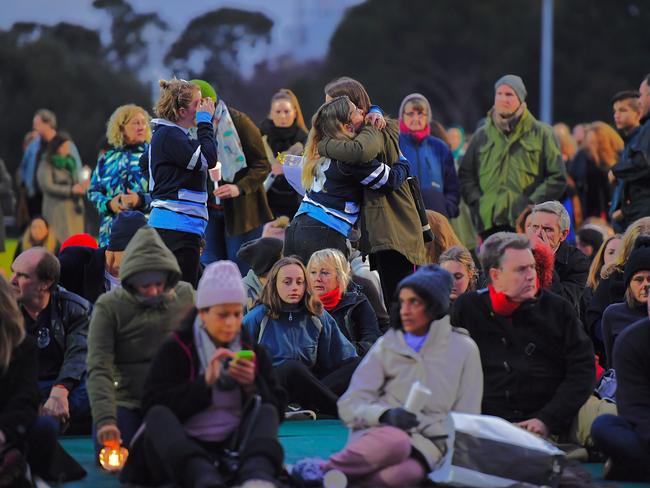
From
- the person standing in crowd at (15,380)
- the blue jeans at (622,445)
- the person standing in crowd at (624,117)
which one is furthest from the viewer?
the person standing in crowd at (624,117)

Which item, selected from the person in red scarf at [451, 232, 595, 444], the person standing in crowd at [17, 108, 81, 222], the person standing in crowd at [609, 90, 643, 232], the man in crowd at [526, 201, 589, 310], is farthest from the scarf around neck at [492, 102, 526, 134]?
the person standing in crowd at [17, 108, 81, 222]

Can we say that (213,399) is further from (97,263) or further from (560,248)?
(560,248)

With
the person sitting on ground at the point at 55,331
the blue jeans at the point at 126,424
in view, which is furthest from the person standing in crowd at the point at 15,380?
the person sitting on ground at the point at 55,331

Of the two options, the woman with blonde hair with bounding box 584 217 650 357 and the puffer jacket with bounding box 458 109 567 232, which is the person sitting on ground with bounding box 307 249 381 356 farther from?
the puffer jacket with bounding box 458 109 567 232

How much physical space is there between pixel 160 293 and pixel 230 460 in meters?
1.21

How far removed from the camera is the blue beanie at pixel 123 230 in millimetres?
9641

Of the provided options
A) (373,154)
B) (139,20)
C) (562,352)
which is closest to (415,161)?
(373,154)

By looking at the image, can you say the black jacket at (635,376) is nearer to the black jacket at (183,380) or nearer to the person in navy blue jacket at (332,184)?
the black jacket at (183,380)

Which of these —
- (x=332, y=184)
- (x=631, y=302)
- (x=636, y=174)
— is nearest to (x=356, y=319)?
(x=332, y=184)

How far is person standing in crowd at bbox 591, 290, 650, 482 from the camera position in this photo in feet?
25.1

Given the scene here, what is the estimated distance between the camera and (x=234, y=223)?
12.2 meters

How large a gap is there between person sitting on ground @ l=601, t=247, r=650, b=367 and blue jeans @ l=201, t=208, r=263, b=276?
387 cm

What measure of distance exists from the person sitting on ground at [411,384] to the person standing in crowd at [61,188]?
11516 millimetres

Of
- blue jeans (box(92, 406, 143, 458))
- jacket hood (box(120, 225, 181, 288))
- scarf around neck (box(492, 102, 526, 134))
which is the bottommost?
blue jeans (box(92, 406, 143, 458))
